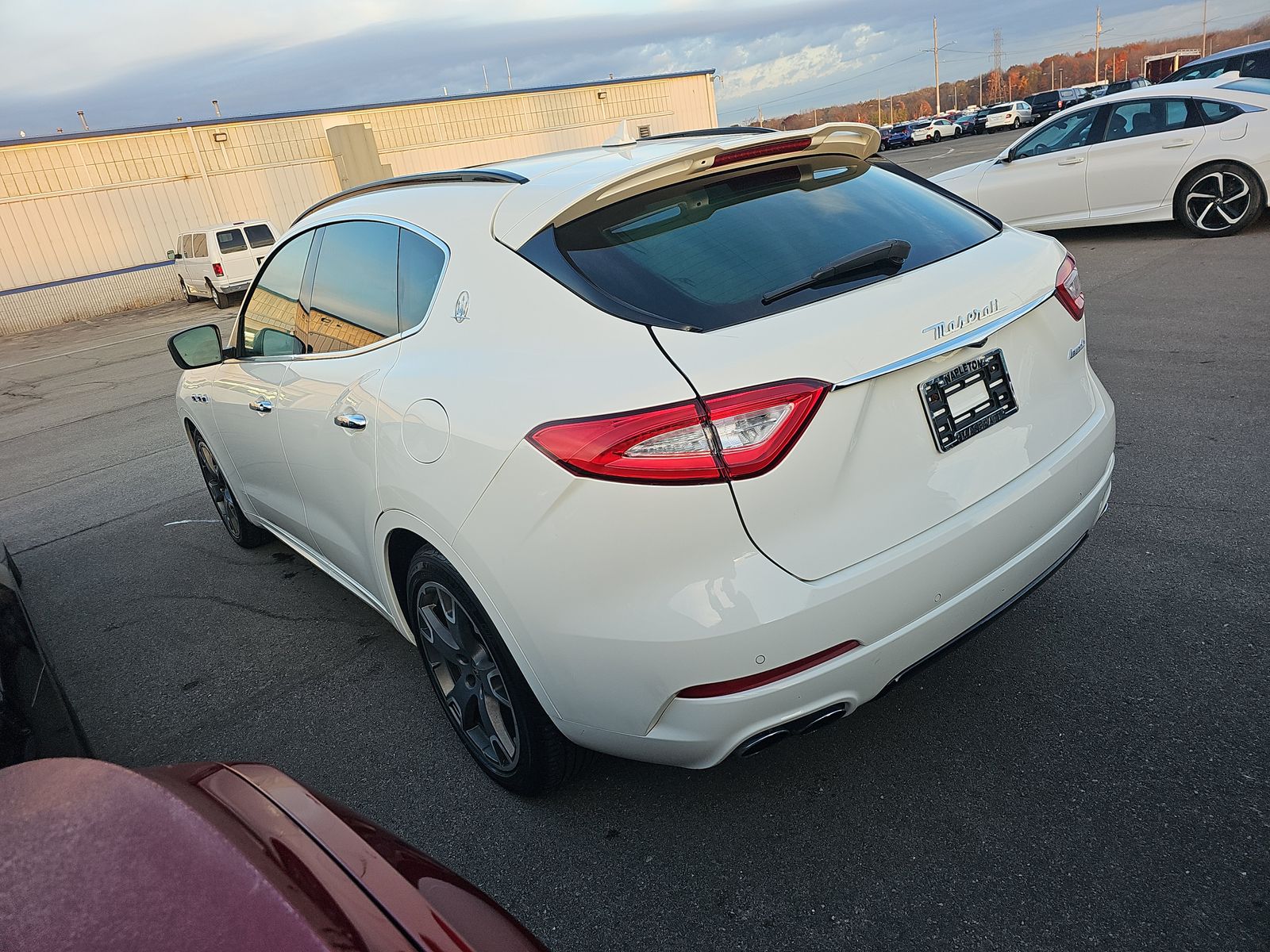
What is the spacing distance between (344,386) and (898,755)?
6.82ft

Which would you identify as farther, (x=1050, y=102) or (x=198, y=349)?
(x=1050, y=102)

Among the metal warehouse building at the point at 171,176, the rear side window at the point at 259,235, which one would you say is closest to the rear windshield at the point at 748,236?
the rear side window at the point at 259,235

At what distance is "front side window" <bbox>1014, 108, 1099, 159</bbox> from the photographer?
393 inches

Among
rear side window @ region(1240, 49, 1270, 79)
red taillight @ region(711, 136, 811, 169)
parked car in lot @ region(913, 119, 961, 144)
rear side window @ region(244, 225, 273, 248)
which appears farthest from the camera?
parked car in lot @ region(913, 119, 961, 144)

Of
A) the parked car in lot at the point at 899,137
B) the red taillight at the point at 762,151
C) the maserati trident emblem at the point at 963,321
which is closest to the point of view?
the maserati trident emblem at the point at 963,321

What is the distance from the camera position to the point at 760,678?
2064 millimetres

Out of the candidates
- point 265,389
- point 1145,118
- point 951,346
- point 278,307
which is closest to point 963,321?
point 951,346

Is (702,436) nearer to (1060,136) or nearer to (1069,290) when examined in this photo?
(1069,290)

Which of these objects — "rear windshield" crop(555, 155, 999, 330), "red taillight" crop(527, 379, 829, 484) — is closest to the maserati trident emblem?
"rear windshield" crop(555, 155, 999, 330)

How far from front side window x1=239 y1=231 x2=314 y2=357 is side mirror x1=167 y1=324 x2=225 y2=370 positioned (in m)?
0.12

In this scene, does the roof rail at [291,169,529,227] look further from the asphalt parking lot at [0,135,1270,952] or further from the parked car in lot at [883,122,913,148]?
the parked car in lot at [883,122,913,148]

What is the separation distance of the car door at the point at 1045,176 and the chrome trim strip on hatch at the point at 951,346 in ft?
29.0

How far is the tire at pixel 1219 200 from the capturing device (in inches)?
361

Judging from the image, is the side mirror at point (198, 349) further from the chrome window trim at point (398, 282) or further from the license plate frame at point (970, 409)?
the license plate frame at point (970, 409)
